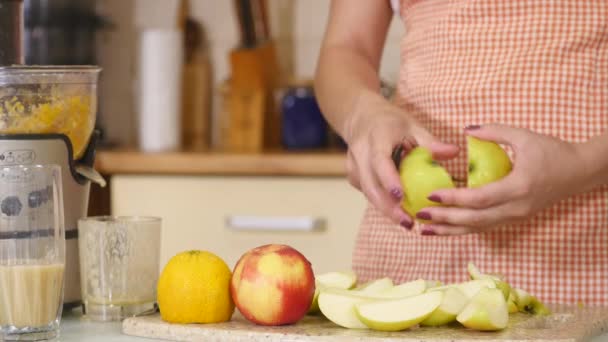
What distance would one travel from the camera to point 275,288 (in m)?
0.94

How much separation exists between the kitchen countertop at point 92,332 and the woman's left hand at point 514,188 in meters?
0.19

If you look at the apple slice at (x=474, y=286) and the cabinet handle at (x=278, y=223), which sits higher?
the apple slice at (x=474, y=286)

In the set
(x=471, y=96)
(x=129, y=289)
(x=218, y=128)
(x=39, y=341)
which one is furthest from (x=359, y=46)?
(x=218, y=128)

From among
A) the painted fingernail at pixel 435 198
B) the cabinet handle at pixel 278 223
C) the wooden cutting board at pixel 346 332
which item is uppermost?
the painted fingernail at pixel 435 198

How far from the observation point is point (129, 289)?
1.05 m

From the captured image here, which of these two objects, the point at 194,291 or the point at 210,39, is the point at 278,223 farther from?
the point at 194,291

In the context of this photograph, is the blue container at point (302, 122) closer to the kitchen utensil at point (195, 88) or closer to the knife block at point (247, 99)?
the knife block at point (247, 99)

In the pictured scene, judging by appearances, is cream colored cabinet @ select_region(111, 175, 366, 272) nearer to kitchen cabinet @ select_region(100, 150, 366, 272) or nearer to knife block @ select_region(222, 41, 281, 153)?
kitchen cabinet @ select_region(100, 150, 366, 272)

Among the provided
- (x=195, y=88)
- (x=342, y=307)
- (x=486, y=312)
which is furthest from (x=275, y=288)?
(x=195, y=88)

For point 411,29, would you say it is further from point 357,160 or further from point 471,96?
point 357,160

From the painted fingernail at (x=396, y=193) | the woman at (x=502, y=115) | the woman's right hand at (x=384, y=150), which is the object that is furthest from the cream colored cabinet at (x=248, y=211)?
the painted fingernail at (x=396, y=193)

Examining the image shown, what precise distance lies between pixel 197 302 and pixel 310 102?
5.02ft

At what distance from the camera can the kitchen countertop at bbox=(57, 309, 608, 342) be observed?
97 centimetres

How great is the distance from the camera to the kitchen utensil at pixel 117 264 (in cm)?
104
